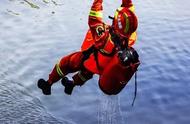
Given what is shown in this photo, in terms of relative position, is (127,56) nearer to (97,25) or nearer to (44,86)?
(97,25)

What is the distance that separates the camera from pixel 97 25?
13055mm

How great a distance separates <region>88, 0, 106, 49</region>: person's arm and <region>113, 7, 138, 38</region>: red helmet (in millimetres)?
636

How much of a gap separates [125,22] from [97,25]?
1.19 meters

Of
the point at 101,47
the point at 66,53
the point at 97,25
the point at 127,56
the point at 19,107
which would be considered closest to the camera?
the point at 127,56

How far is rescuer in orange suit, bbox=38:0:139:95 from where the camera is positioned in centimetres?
1209

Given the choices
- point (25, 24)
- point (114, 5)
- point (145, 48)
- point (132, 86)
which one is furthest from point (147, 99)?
point (114, 5)

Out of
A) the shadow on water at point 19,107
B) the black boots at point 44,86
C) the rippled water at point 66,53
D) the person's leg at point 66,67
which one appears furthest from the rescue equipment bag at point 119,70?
the shadow on water at point 19,107

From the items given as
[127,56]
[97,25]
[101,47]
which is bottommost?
[101,47]

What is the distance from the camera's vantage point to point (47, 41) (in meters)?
29.4

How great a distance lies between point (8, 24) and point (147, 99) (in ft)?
35.8

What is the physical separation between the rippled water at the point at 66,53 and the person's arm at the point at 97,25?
11.7m

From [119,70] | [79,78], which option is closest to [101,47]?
[119,70]

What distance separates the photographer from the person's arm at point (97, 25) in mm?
12766

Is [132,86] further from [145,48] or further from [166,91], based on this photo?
Result: [145,48]
